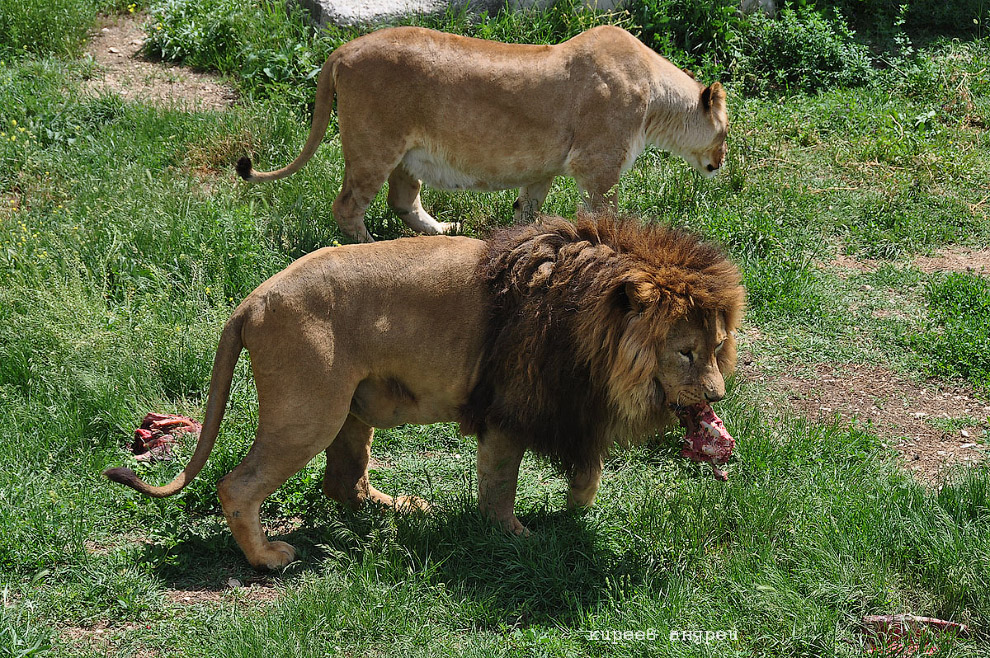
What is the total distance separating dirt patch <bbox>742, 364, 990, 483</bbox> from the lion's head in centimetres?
165

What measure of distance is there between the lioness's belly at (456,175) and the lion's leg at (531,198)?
143 millimetres

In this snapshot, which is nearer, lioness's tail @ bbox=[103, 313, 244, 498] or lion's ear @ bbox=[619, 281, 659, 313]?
lion's ear @ bbox=[619, 281, 659, 313]

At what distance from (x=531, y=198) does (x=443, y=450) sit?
8.26 feet

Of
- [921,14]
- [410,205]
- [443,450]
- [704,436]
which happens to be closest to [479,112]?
[410,205]

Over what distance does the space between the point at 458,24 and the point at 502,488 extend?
578 cm

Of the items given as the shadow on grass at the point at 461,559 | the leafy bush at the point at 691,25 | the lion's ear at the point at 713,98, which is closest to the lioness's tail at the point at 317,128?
the lion's ear at the point at 713,98

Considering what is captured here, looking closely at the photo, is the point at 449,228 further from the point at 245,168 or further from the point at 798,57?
the point at 798,57

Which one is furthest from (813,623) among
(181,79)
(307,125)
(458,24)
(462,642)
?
(181,79)

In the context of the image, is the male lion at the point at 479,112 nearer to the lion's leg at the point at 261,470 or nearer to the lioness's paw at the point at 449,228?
the lioness's paw at the point at 449,228

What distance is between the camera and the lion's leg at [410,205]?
7145 mm

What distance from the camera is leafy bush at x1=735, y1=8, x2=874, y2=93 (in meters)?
9.53

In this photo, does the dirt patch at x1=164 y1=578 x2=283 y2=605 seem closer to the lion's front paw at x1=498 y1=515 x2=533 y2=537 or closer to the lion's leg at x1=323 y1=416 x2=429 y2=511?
the lion's leg at x1=323 y1=416 x2=429 y2=511

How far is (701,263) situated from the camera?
3973mm

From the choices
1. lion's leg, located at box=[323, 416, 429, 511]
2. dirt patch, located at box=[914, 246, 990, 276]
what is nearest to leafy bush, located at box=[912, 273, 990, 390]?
dirt patch, located at box=[914, 246, 990, 276]
